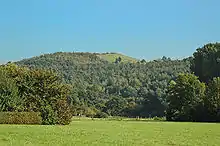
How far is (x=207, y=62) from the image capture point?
346 ft

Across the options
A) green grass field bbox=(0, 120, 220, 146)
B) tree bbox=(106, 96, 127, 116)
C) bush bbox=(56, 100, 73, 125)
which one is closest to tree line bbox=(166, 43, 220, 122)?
bush bbox=(56, 100, 73, 125)

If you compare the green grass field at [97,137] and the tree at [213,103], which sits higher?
the tree at [213,103]

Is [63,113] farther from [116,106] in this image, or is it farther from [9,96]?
[116,106]

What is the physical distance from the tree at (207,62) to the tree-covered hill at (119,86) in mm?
17137

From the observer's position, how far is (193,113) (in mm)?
81750

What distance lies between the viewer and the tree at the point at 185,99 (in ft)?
269

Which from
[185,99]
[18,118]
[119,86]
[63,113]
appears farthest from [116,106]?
[18,118]

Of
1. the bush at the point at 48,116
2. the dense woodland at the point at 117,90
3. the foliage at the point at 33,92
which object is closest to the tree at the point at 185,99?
the dense woodland at the point at 117,90

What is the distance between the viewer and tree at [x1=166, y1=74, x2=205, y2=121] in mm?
82062

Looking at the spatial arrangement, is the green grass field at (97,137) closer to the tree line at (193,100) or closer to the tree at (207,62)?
the tree line at (193,100)

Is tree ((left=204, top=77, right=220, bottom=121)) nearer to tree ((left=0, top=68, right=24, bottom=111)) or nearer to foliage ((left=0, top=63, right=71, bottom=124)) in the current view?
foliage ((left=0, top=63, right=71, bottom=124))

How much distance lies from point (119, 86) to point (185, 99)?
76.3 metres

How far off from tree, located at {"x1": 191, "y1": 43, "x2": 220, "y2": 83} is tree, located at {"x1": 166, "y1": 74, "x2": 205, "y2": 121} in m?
19.3

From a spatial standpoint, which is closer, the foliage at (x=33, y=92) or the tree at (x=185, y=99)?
the foliage at (x=33, y=92)
